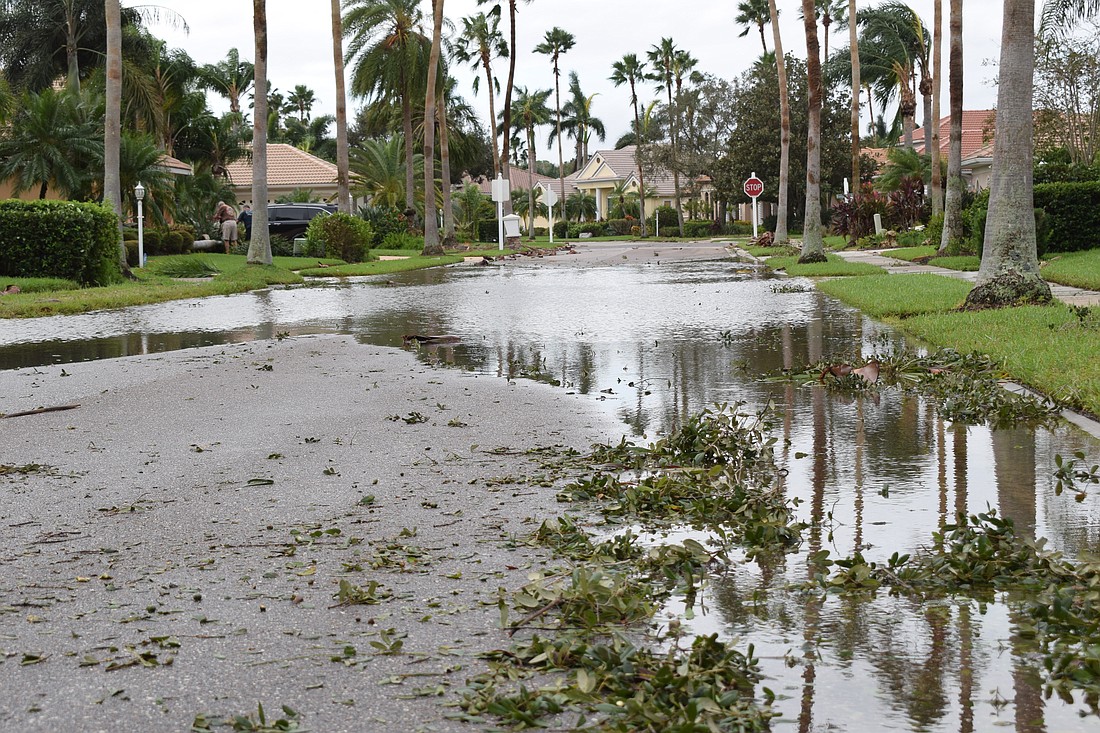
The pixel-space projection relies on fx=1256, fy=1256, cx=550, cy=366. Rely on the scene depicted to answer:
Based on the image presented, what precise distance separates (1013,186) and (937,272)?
8.65 m

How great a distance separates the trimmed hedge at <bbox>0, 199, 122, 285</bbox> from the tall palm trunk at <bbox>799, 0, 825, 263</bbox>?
15.2 m

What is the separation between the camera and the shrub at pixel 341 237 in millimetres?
38031

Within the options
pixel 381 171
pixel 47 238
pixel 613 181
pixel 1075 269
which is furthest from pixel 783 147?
pixel 613 181

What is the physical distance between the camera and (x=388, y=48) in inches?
2018

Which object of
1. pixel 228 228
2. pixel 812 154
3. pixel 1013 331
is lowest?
pixel 1013 331

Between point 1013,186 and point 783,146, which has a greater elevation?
point 783,146

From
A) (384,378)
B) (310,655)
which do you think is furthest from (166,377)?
(310,655)

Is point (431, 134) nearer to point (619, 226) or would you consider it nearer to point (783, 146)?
point (783, 146)

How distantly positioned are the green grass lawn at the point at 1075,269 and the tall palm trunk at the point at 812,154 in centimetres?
511

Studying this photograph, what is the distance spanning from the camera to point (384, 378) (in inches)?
434

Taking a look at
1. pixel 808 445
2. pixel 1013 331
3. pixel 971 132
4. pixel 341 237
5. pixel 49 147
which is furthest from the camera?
pixel 971 132

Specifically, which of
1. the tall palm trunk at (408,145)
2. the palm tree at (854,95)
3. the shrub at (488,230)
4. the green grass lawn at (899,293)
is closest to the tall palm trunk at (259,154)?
the green grass lawn at (899,293)

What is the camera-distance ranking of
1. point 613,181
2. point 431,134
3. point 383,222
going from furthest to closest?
point 613,181
point 383,222
point 431,134

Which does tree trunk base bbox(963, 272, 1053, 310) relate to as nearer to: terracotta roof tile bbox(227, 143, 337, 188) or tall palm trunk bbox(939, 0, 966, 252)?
tall palm trunk bbox(939, 0, 966, 252)
